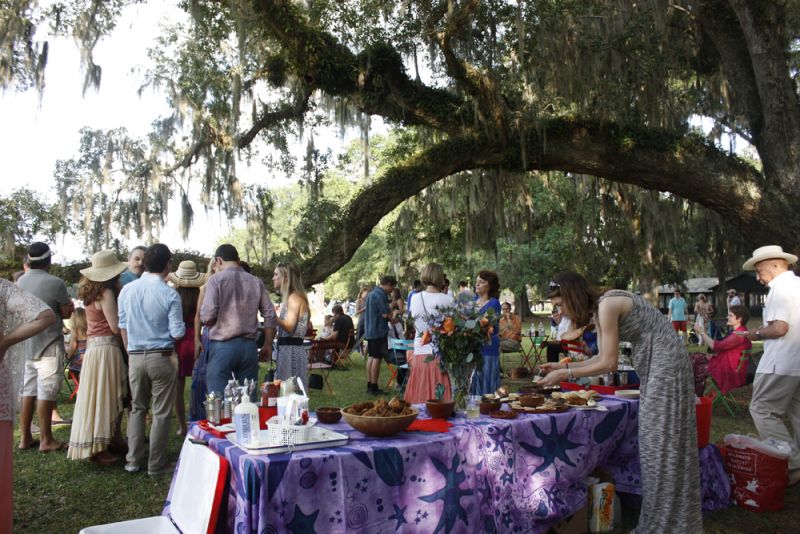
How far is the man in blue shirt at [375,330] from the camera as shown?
8.05m

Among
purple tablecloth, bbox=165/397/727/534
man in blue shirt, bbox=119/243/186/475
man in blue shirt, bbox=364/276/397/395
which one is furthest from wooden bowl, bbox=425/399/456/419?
man in blue shirt, bbox=364/276/397/395

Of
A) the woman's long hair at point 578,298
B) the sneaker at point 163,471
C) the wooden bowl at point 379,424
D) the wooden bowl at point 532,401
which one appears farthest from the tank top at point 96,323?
the woman's long hair at point 578,298

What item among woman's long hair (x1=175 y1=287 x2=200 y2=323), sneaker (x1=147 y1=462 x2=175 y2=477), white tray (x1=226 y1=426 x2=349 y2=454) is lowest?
sneaker (x1=147 y1=462 x2=175 y2=477)

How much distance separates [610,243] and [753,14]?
27.9ft

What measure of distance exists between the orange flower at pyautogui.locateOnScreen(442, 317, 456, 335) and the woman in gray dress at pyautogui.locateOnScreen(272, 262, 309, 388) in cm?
208

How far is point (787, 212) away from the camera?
24.2 feet

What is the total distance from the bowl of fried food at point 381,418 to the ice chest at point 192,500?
59cm

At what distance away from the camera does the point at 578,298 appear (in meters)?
3.20

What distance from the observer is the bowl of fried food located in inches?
103

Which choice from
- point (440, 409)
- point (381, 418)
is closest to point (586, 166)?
point (440, 409)

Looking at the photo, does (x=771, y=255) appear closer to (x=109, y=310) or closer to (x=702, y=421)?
(x=702, y=421)

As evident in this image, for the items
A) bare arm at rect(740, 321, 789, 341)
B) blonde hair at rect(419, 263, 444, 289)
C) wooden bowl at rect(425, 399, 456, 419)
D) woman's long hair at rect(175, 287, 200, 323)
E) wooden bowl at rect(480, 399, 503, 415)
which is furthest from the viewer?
woman's long hair at rect(175, 287, 200, 323)

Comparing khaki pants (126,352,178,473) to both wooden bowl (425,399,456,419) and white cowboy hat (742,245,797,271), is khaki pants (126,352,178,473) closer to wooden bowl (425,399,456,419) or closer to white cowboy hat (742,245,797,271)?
wooden bowl (425,399,456,419)

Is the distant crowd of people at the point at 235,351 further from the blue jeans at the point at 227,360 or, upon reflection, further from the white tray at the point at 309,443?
the white tray at the point at 309,443
